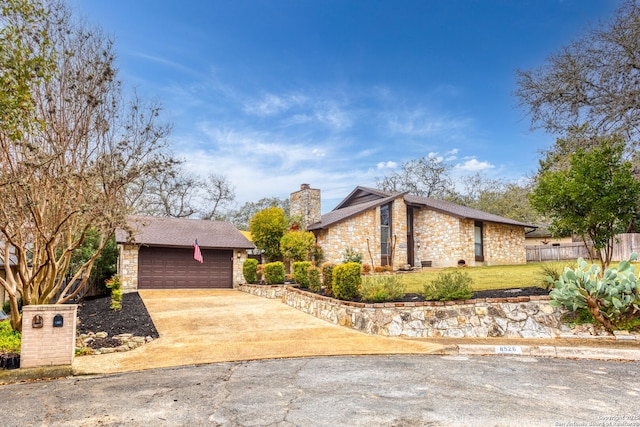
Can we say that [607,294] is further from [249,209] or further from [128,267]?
[249,209]

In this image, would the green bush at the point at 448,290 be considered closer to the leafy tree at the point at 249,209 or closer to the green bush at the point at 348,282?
the green bush at the point at 348,282

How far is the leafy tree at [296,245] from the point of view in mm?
20578

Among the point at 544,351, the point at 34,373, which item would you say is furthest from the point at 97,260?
the point at 544,351

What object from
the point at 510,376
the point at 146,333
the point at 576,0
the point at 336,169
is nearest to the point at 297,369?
the point at 510,376

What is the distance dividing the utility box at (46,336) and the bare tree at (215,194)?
30.8m

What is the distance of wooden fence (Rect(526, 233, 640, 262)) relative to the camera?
2030 cm

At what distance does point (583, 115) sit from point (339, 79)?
391 inches

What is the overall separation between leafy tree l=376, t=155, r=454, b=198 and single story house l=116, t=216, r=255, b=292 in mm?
20441

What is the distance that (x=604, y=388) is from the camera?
513 centimetres

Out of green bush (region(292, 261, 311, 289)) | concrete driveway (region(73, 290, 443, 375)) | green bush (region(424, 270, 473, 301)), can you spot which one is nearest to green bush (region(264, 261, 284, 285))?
green bush (region(292, 261, 311, 289))

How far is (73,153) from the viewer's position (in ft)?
→ 28.6

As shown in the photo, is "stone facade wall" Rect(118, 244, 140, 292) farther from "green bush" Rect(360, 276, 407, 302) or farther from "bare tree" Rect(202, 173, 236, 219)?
"bare tree" Rect(202, 173, 236, 219)

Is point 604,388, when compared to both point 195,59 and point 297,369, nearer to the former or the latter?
point 297,369

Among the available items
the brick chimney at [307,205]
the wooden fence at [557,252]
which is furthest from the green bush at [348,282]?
the wooden fence at [557,252]
